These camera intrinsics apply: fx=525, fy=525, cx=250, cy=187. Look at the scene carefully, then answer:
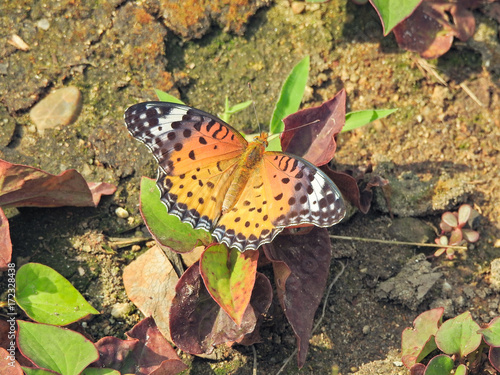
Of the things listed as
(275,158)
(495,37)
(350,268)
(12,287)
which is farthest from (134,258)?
(495,37)

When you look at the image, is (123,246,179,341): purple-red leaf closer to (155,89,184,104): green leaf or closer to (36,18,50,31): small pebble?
(155,89,184,104): green leaf

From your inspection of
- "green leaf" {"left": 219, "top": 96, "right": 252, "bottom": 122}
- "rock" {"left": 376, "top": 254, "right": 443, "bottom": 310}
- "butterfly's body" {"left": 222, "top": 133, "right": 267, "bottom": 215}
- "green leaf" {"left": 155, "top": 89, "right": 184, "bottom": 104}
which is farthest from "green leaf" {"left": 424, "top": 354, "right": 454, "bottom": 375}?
"green leaf" {"left": 155, "top": 89, "right": 184, "bottom": 104}

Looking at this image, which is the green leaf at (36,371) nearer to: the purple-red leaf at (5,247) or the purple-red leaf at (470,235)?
the purple-red leaf at (5,247)

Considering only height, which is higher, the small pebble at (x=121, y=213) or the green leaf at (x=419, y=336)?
the small pebble at (x=121, y=213)

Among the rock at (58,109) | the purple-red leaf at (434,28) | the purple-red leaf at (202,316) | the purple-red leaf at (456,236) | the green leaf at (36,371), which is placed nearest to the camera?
the green leaf at (36,371)

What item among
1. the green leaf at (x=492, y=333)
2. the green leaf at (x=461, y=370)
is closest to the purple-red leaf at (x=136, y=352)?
the green leaf at (x=461, y=370)

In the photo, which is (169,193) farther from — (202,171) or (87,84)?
(87,84)
